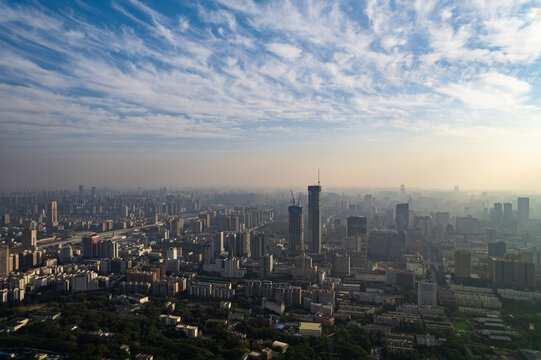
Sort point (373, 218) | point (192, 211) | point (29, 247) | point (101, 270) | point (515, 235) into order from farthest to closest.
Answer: point (192, 211)
point (373, 218)
point (515, 235)
point (29, 247)
point (101, 270)

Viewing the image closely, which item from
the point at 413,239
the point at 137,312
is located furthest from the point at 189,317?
the point at 413,239

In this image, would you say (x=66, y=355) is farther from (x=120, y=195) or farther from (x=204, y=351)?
(x=120, y=195)

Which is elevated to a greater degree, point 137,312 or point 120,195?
point 120,195

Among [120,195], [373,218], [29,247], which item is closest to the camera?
[29,247]

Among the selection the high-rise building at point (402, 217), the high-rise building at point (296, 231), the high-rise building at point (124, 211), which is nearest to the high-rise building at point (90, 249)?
the high-rise building at point (296, 231)

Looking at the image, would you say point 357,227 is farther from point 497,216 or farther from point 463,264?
point 497,216

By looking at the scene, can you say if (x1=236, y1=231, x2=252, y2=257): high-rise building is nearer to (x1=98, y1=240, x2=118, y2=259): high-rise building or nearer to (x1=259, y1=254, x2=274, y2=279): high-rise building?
(x1=259, y1=254, x2=274, y2=279): high-rise building

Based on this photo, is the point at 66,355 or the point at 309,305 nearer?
the point at 66,355
